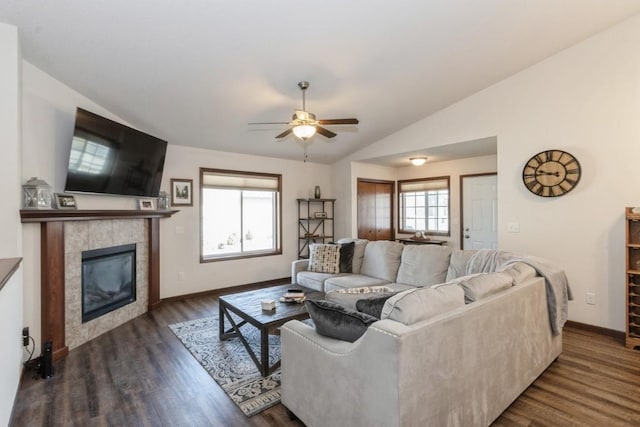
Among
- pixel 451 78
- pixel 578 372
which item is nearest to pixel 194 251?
pixel 451 78

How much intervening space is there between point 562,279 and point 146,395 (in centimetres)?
349

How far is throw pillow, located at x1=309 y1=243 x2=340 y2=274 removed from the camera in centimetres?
436

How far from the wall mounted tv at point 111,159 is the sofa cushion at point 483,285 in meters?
3.56

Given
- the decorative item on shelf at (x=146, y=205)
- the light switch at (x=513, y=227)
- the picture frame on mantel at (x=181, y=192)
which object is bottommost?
the light switch at (x=513, y=227)

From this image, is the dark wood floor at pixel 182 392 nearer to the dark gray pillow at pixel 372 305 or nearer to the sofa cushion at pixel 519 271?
the sofa cushion at pixel 519 271

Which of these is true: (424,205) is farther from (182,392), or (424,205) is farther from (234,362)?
(182,392)

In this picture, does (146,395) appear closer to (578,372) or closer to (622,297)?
(578,372)

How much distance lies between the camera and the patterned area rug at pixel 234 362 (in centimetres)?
228

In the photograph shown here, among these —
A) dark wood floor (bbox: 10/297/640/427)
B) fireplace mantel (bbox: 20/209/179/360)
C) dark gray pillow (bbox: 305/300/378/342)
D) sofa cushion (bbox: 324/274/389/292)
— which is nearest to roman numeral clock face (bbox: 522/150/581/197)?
dark wood floor (bbox: 10/297/640/427)

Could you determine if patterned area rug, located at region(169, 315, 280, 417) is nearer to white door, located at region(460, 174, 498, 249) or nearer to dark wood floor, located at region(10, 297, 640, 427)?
dark wood floor, located at region(10, 297, 640, 427)

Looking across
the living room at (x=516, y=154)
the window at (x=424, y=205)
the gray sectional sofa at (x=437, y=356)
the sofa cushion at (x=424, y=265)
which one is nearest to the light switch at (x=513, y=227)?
the living room at (x=516, y=154)

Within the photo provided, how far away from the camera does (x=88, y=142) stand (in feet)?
10.1

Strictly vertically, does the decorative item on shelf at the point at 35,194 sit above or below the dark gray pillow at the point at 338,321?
above

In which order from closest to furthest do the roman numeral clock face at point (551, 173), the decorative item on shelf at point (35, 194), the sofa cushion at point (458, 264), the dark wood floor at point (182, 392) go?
the dark wood floor at point (182, 392) < the decorative item on shelf at point (35, 194) < the sofa cushion at point (458, 264) < the roman numeral clock face at point (551, 173)
